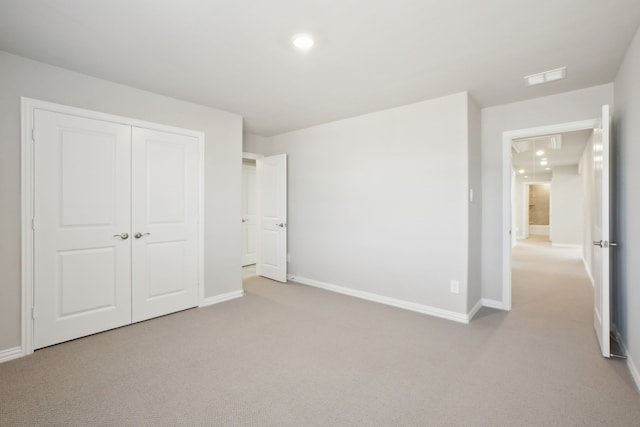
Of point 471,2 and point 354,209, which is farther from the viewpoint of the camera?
point 354,209

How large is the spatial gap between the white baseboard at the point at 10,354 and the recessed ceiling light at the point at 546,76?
4965 millimetres

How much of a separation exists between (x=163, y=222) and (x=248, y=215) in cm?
317

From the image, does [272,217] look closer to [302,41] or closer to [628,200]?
[302,41]

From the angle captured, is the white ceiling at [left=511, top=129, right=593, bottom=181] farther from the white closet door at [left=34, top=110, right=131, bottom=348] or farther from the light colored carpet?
the white closet door at [left=34, top=110, right=131, bottom=348]

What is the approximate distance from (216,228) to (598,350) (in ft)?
13.1

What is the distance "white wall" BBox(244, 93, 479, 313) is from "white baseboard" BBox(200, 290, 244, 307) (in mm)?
1163

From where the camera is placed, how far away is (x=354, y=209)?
423 centimetres

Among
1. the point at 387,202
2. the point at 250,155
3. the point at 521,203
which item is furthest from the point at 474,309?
the point at 521,203

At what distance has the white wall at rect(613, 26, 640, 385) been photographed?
2156 millimetres

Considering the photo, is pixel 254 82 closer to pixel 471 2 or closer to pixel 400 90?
pixel 400 90

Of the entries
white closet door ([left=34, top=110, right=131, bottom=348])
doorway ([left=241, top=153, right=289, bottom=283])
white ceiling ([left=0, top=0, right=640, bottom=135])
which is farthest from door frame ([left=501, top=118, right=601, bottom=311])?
white closet door ([left=34, top=110, right=131, bottom=348])

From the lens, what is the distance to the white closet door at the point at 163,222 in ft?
10.6

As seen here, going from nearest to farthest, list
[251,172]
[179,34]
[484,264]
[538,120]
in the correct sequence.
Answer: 1. [179,34]
2. [538,120]
3. [484,264]
4. [251,172]

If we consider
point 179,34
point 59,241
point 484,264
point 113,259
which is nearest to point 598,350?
point 484,264
